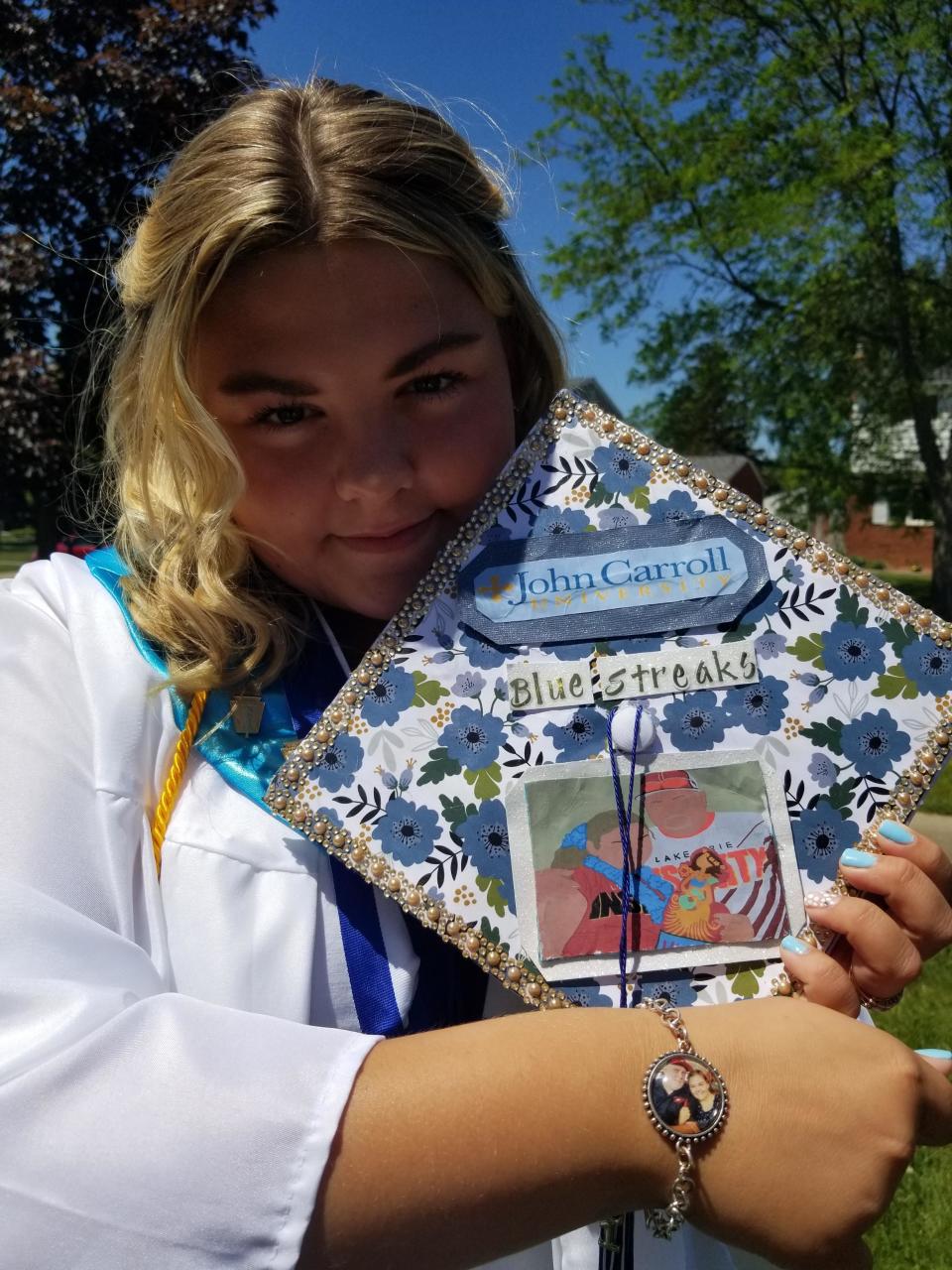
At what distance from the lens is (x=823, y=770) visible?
3.68 feet

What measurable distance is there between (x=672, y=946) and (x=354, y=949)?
14.7 inches

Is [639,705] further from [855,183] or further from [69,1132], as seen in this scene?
[855,183]

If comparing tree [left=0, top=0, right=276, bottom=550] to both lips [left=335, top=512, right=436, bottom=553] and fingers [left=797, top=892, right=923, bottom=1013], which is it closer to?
lips [left=335, top=512, right=436, bottom=553]

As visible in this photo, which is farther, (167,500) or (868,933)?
(167,500)

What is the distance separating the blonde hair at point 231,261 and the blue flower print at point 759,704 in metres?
0.61

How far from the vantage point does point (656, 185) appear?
13.0 meters

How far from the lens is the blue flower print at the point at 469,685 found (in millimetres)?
1161

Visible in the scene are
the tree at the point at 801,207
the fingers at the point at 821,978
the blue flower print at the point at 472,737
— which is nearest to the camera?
the fingers at the point at 821,978

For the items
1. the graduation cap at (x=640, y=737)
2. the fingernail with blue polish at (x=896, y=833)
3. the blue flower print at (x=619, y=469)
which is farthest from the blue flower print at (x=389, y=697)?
the fingernail with blue polish at (x=896, y=833)

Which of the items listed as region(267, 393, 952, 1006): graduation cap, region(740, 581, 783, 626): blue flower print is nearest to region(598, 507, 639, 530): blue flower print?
region(267, 393, 952, 1006): graduation cap

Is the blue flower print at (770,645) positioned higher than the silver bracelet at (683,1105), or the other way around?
the blue flower print at (770,645)

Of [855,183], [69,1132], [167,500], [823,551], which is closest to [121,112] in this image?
[167,500]

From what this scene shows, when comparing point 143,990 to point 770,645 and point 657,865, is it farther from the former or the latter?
point 770,645

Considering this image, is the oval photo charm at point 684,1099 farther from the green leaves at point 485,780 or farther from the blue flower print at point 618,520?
the blue flower print at point 618,520
